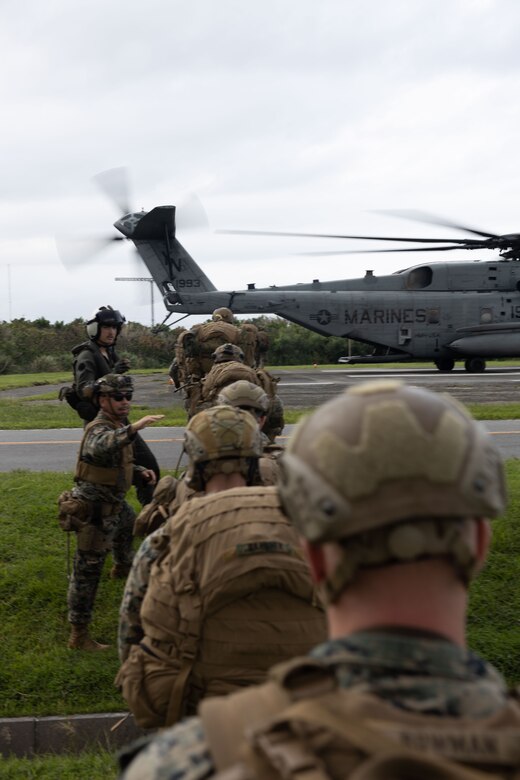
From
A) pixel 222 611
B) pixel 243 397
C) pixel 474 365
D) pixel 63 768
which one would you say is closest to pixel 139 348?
pixel 474 365

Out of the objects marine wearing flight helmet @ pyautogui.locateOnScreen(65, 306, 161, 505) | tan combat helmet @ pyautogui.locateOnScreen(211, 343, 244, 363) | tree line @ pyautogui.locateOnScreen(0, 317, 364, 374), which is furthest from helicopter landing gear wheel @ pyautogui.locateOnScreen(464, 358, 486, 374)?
marine wearing flight helmet @ pyautogui.locateOnScreen(65, 306, 161, 505)

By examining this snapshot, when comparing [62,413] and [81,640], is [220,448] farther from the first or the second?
[62,413]

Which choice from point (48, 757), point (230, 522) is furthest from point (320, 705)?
point (48, 757)

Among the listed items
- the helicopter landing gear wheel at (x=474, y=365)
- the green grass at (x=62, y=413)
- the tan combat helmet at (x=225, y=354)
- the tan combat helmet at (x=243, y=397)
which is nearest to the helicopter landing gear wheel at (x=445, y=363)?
the helicopter landing gear wheel at (x=474, y=365)

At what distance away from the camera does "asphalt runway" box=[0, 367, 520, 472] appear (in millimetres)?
12031

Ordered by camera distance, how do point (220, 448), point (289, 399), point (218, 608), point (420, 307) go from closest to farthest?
point (218, 608) < point (220, 448) < point (289, 399) < point (420, 307)

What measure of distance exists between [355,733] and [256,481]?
259 centimetres

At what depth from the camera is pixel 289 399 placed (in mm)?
18766

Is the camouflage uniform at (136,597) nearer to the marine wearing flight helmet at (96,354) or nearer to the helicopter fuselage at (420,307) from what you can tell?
the marine wearing flight helmet at (96,354)

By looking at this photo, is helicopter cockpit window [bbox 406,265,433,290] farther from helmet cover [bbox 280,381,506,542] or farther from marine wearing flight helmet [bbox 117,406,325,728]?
helmet cover [bbox 280,381,506,542]

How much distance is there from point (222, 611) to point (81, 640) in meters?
3.26

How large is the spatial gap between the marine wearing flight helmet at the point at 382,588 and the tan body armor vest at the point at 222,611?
4.19 ft

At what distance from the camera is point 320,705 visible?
123cm

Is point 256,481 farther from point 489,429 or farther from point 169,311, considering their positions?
point 169,311
